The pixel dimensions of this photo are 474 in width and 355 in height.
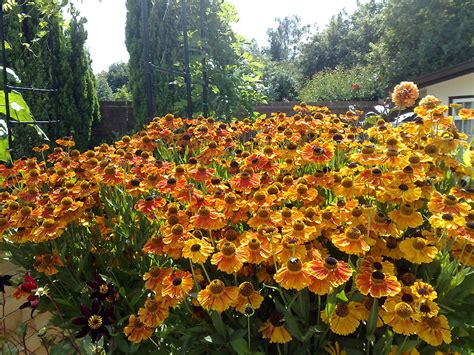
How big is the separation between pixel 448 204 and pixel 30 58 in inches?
284

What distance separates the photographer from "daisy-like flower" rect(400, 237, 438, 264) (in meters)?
0.98

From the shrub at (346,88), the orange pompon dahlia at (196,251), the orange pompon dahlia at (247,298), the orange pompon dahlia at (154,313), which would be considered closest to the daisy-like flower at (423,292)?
the orange pompon dahlia at (247,298)

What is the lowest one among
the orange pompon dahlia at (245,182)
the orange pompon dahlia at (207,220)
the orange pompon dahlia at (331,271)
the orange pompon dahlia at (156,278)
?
the orange pompon dahlia at (156,278)

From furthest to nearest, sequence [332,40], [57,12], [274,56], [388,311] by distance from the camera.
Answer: [274,56]
[332,40]
[57,12]
[388,311]

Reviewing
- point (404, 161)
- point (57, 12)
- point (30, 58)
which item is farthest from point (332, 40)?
point (404, 161)

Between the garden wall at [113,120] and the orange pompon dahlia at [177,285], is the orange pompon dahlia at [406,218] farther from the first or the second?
the garden wall at [113,120]

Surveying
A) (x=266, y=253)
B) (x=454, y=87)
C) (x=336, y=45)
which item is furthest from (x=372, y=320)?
(x=336, y=45)

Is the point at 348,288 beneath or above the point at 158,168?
beneath

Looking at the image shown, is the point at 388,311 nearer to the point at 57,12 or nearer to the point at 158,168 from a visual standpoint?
the point at 158,168

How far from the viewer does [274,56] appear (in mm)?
40906

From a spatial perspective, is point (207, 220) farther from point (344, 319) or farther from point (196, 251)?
point (344, 319)

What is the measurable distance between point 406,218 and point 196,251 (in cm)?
56

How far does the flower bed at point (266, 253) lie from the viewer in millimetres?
958

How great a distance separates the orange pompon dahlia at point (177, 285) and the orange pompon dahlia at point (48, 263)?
1.50 feet
